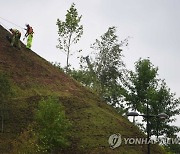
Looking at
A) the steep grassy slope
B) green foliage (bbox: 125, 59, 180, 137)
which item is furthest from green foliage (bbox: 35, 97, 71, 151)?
green foliage (bbox: 125, 59, 180, 137)

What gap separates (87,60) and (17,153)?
954 inches

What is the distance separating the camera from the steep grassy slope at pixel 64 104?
2044cm

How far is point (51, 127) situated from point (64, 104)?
648 cm

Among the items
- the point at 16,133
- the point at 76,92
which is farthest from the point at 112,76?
the point at 16,133

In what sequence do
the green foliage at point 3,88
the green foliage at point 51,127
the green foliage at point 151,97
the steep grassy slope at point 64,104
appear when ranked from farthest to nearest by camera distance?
the green foliage at point 151,97 → the steep grassy slope at point 64,104 → the green foliage at point 3,88 → the green foliage at point 51,127

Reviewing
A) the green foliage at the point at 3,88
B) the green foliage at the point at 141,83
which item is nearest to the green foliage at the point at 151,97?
the green foliage at the point at 141,83

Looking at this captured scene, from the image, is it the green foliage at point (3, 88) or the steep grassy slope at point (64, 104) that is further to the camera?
the steep grassy slope at point (64, 104)

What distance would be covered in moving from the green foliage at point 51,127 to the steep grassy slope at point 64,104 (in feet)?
5.78

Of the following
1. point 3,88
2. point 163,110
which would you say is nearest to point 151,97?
point 163,110

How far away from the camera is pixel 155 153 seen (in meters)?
22.7

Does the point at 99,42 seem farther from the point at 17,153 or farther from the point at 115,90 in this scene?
the point at 17,153

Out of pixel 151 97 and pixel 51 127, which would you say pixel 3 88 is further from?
pixel 151 97

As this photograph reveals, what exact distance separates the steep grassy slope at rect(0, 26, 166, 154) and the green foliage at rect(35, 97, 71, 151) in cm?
176

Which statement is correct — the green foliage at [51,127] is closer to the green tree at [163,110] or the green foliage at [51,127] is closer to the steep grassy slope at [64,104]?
the steep grassy slope at [64,104]
